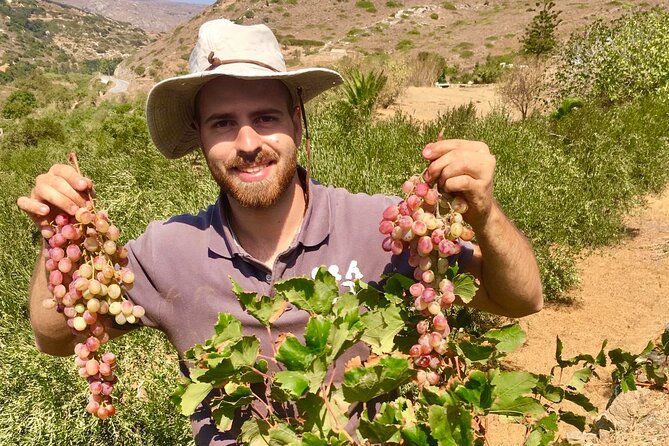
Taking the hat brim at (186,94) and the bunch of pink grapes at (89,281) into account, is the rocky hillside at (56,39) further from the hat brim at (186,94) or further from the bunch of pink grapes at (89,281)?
the bunch of pink grapes at (89,281)

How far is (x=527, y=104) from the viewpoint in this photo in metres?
13.8

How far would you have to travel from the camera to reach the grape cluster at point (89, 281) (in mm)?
1246

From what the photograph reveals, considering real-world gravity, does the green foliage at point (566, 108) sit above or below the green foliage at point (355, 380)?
below

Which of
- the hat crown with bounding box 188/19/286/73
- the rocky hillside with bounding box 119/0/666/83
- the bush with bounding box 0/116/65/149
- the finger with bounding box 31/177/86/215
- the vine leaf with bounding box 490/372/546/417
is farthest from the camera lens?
the rocky hillside with bounding box 119/0/666/83

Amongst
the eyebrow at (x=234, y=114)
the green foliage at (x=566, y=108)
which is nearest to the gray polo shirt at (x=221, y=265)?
the eyebrow at (x=234, y=114)

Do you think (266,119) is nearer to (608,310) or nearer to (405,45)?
(608,310)

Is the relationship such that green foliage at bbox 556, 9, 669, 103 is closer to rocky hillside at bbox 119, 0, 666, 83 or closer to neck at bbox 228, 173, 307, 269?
neck at bbox 228, 173, 307, 269

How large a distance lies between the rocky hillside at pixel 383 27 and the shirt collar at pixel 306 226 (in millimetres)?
44340

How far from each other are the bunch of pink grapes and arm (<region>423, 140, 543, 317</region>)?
0.82 meters

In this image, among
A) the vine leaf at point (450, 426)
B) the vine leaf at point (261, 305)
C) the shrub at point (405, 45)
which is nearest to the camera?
the vine leaf at point (450, 426)

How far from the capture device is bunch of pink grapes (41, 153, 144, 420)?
4.09ft

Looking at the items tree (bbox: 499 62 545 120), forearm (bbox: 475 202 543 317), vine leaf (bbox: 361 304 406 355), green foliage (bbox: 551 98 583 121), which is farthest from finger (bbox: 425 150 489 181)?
tree (bbox: 499 62 545 120)

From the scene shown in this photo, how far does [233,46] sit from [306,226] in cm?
70

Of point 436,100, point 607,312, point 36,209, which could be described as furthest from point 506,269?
point 436,100
